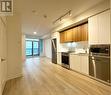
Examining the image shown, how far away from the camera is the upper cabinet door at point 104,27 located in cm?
379

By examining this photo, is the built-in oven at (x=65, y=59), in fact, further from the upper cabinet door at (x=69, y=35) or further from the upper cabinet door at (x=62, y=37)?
the upper cabinet door at (x=62, y=37)

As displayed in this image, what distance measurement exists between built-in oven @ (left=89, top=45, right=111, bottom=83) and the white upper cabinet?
22cm

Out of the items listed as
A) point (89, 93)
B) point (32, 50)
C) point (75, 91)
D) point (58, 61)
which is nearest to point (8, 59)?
point (75, 91)

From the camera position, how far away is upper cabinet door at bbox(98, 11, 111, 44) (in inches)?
149

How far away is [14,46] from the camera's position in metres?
4.89

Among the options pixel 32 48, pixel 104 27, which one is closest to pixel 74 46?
pixel 104 27

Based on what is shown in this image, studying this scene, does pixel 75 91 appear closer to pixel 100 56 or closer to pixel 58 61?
pixel 100 56

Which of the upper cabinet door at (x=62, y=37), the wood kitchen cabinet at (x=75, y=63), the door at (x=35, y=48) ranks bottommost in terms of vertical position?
the wood kitchen cabinet at (x=75, y=63)

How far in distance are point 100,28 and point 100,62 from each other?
114cm

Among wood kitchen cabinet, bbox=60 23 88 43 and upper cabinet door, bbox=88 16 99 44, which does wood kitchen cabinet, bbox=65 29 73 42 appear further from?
upper cabinet door, bbox=88 16 99 44

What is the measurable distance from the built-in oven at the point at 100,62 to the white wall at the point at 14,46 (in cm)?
287

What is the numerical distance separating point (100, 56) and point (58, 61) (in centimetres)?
450

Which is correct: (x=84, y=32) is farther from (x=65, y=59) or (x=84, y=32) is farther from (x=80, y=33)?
(x=65, y=59)

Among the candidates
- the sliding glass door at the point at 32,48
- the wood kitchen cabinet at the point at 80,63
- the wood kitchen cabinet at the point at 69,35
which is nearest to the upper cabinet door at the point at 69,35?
the wood kitchen cabinet at the point at 69,35
